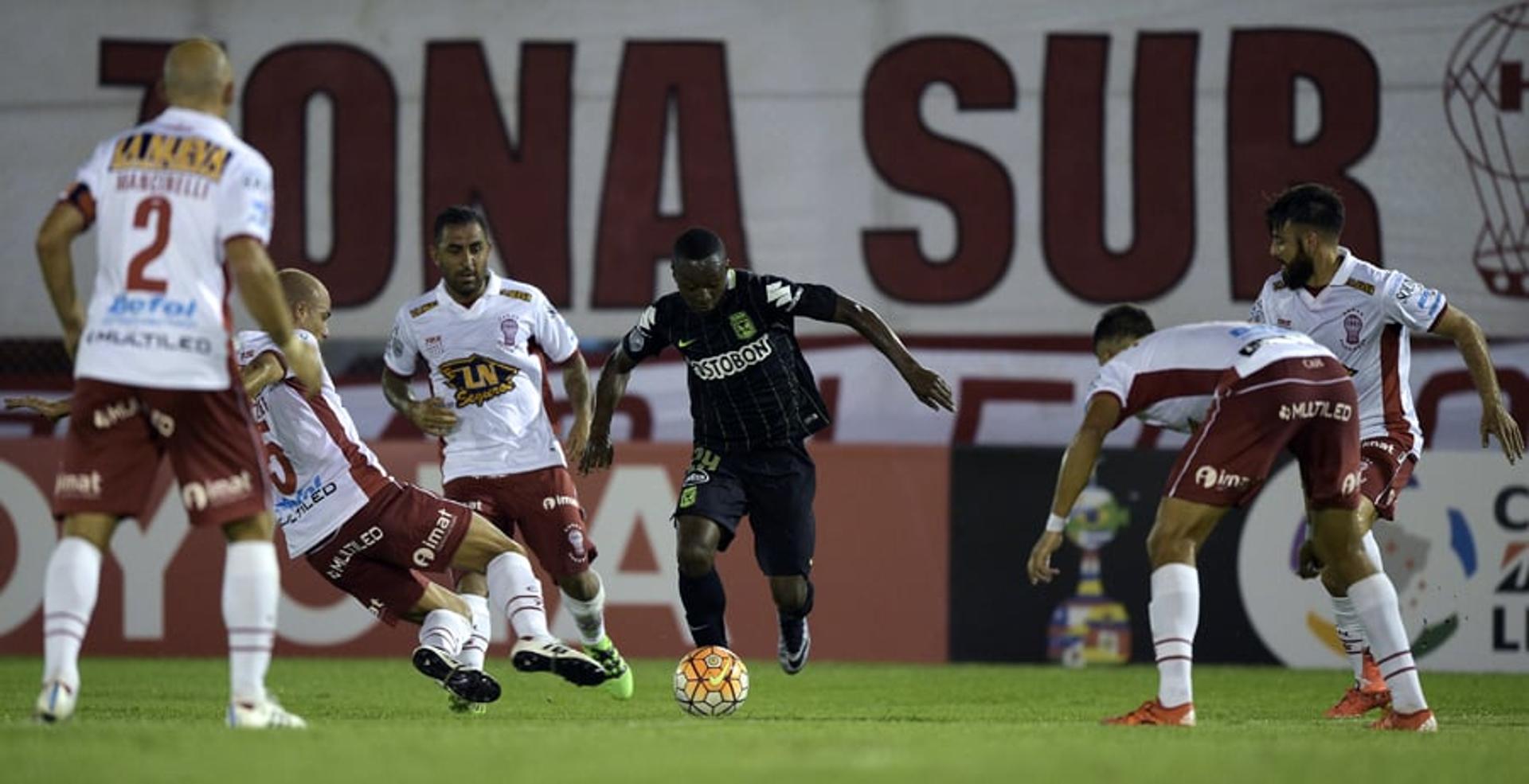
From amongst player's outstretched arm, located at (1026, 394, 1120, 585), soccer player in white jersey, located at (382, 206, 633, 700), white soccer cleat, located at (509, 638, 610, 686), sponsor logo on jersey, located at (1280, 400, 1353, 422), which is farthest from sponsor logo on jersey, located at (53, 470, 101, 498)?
sponsor logo on jersey, located at (1280, 400, 1353, 422)

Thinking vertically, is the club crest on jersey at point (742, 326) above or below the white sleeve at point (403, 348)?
above

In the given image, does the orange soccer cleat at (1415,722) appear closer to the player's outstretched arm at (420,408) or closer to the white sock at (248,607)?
the white sock at (248,607)

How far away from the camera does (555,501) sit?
10.0m

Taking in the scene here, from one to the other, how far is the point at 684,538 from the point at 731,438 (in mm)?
576

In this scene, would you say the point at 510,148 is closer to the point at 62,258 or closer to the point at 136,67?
the point at 136,67

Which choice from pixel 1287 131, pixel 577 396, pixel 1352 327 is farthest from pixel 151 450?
pixel 1287 131

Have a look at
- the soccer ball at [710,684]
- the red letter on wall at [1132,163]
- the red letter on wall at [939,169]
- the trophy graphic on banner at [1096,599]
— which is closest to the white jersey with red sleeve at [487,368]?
the soccer ball at [710,684]

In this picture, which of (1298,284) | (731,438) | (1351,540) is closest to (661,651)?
(731,438)

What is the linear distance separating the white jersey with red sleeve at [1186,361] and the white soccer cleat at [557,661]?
7.74 ft

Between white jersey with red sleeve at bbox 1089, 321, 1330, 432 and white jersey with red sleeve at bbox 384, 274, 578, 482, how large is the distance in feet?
10.0

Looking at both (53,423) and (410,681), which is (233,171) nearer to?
(410,681)

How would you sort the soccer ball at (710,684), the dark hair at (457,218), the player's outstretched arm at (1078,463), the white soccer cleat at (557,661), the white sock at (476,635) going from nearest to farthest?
the player's outstretched arm at (1078,463)
the white soccer cleat at (557,661)
the soccer ball at (710,684)
the white sock at (476,635)
the dark hair at (457,218)

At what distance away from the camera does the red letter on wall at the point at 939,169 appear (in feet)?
49.6

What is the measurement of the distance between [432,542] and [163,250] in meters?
2.50
